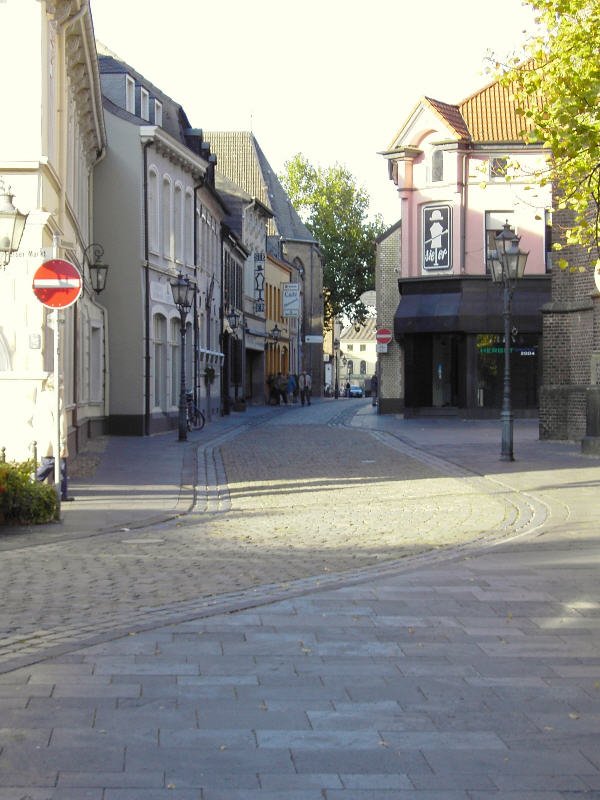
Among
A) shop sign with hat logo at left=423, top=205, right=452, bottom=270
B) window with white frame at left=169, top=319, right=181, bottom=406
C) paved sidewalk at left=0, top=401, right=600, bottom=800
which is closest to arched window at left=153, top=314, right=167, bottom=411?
window with white frame at left=169, top=319, right=181, bottom=406

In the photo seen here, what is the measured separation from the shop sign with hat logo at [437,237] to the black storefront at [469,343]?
583 millimetres

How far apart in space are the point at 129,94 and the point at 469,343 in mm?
14660

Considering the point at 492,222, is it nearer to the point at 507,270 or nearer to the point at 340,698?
the point at 507,270

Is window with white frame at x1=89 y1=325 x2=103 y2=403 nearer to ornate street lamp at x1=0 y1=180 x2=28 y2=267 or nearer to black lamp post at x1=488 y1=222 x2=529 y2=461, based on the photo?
black lamp post at x1=488 y1=222 x2=529 y2=461

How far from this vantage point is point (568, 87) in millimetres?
15438

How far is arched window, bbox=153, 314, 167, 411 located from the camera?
34.0 m

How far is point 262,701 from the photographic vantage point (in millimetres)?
6094

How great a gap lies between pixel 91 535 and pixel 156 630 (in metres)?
4.94

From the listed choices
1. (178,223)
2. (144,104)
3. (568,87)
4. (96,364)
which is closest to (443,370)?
(178,223)

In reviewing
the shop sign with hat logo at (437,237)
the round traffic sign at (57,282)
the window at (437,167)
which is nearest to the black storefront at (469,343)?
the shop sign with hat logo at (437,237)

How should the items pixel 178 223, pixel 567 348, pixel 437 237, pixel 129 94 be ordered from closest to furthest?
1. pixel 567 348
2. pixel 129 94
3. pixel 178 223
4. pixel 437 237

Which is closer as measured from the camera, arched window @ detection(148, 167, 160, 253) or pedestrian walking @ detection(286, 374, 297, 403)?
arched window @ detection(148, 167, 160, 253)

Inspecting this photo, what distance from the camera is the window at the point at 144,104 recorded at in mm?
35156

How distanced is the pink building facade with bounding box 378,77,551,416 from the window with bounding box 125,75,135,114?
1175 centimetres
